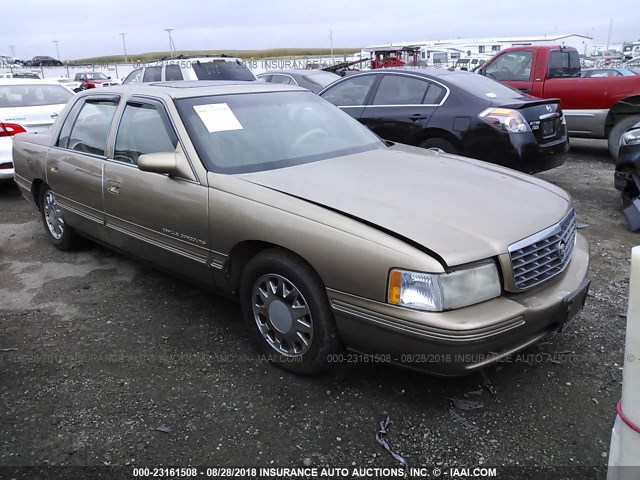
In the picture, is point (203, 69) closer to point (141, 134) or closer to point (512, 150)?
point (512, 150)

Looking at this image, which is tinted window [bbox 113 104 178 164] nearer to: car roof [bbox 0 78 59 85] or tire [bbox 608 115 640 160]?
car roof [bbox 0 78 59 85]

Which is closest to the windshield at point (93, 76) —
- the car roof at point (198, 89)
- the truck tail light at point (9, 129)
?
the truck tail light at point (9, 129)

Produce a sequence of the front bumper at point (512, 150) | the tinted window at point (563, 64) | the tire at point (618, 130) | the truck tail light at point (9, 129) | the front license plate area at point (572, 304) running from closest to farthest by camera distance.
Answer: the front license plate area at point (572, 304), the front bumper at point (512, 150), the truck tail light at point (9, 129), the tire at point (618, 130), the tinted window at point (563, 64)

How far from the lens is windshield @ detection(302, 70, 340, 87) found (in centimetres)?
1194

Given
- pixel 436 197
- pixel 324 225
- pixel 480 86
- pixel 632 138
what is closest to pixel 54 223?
pixel 324 225

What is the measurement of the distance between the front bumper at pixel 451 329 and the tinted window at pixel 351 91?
4762mm

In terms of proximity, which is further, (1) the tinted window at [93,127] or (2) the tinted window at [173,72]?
(2) the tinted window at [173,72]

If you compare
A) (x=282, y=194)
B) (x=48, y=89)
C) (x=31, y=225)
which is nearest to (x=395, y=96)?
(x=282, y=194)

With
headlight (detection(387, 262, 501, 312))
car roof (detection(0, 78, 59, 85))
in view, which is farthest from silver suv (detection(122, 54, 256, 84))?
headlight (detection(387, 262, 501, 312))

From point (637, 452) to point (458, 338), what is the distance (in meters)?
0.76

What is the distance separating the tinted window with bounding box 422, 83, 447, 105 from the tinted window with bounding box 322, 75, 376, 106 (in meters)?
0.89

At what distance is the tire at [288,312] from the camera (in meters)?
2.70

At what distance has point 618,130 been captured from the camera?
7.84m

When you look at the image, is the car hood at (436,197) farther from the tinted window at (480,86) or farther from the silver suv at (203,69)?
the silver suv at (203,69)
